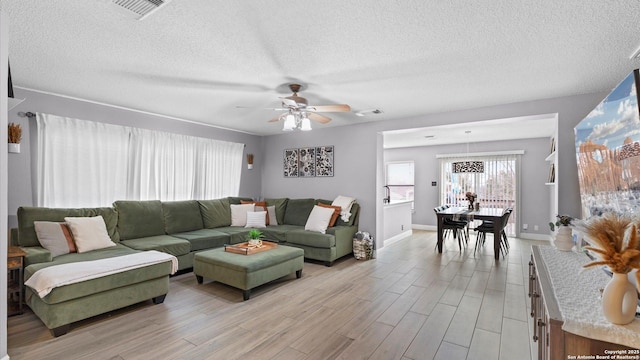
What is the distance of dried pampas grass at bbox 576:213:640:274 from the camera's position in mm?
1223

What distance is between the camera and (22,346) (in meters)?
2.26

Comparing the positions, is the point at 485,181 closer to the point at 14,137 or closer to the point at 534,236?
the point at 534,236

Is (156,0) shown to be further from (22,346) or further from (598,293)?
(598,293)

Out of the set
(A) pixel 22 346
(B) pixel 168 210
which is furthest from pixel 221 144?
(A) pixel 22 346

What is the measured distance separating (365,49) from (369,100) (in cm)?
154

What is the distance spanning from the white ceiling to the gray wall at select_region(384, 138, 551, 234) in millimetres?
3815

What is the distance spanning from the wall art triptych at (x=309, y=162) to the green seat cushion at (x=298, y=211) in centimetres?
66

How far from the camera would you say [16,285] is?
2811mm

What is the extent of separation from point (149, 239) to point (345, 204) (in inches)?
124

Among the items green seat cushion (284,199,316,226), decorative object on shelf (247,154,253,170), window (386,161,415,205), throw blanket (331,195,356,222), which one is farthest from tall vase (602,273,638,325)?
window (386,161,415,205)

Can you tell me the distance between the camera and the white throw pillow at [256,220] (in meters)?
5.37

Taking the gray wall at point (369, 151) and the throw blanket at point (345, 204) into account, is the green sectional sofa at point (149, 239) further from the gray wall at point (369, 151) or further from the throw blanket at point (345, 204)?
the gray wall at point (369, 151)

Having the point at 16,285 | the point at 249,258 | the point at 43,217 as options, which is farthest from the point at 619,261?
the point at 43,217

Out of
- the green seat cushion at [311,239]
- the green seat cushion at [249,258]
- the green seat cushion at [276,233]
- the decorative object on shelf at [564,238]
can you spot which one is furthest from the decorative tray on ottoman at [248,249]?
the decorative object on shelf at [564,238]
